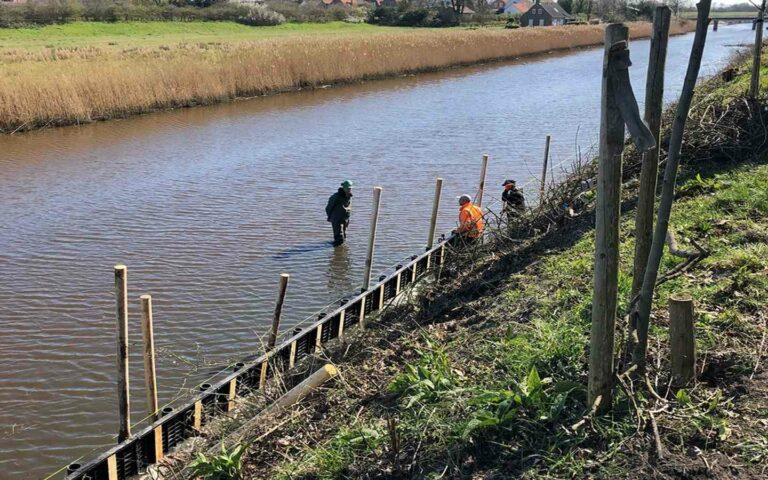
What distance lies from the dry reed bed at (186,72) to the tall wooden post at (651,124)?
927 inches

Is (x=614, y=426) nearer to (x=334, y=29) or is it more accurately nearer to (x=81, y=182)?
(x=81, y=182)

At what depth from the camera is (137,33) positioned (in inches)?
2270

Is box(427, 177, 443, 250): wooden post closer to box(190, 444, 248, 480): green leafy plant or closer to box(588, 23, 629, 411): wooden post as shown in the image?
box(190, 444, 248, 480): green leafy plant

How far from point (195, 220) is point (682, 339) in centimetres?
1212

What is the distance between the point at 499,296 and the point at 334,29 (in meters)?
67.3

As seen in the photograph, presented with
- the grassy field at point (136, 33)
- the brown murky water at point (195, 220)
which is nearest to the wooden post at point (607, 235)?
the brown murky water at point (195, 220)

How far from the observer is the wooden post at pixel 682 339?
14.9 ft

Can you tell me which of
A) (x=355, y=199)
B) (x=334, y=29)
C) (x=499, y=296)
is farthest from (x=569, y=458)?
(x=334, y=29)

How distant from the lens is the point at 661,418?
4395 mm

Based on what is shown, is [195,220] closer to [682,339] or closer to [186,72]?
[682,339]

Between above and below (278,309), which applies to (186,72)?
above

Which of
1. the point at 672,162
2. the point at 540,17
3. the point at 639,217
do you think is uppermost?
the point at 540,17

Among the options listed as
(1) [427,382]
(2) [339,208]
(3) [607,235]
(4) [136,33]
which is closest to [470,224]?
(2) [339,208]

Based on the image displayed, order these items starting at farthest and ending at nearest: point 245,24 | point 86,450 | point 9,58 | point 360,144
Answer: point 245,24 < point 9,58 < point 360,144 < point 86,450
